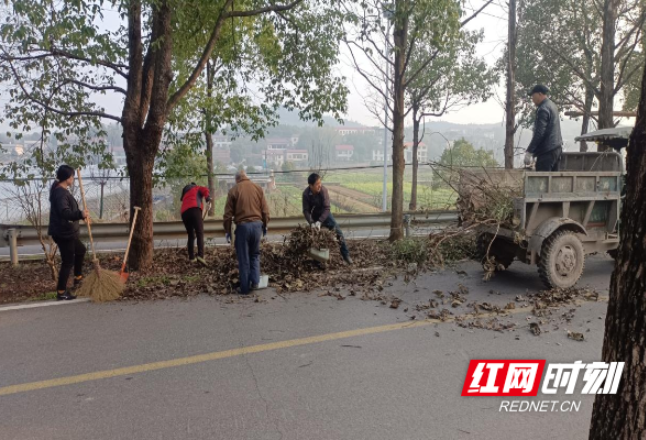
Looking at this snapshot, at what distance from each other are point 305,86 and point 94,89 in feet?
13.4

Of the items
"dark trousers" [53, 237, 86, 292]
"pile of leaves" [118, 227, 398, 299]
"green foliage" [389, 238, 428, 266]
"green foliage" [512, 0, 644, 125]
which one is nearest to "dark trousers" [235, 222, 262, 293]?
"pile of leaves" [118, 227, 398, 299]

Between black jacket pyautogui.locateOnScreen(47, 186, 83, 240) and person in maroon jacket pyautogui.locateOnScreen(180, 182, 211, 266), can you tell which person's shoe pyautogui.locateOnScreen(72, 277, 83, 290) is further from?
person in maroon jacket pyautogui.locateOnScreen(180, 182, 211, 266)

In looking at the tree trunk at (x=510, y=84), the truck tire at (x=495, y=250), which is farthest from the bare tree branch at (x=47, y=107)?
the tree trunk at (x=510, y=84)

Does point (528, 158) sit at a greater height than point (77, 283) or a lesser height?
greater

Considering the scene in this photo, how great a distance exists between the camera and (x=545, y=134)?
7422 mm

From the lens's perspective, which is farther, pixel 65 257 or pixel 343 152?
pixel 343 152

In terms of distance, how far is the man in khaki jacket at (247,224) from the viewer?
674 cm

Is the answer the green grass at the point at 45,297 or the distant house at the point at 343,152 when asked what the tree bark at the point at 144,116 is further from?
the distant house at the point at 343,152

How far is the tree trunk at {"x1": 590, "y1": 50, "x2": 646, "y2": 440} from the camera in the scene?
6.70 feet

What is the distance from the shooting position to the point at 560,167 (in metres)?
8.77

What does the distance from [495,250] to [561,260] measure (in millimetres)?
1117

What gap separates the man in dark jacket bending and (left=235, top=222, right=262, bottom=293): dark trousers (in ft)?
4.66

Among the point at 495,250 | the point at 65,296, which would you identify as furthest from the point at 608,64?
the point at 65,296

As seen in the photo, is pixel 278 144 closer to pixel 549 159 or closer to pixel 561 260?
pixel 549 159
